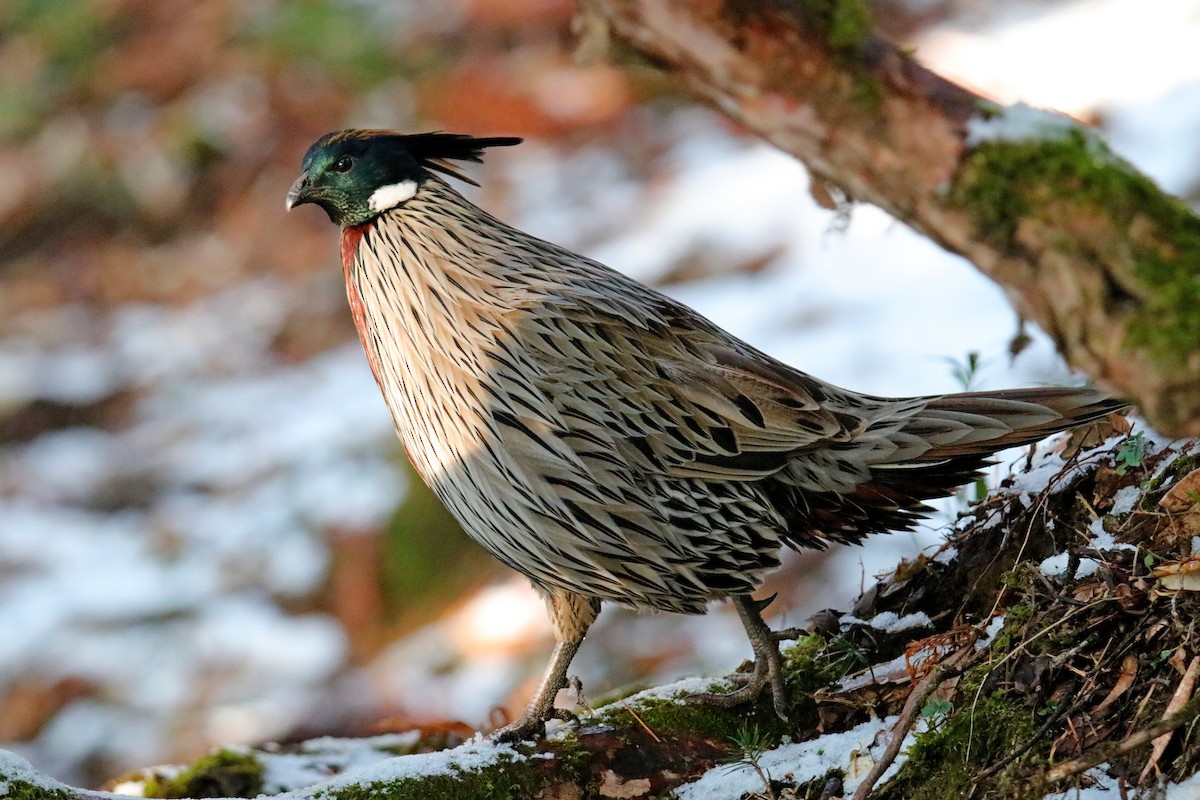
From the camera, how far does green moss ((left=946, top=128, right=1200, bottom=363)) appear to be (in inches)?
94.8

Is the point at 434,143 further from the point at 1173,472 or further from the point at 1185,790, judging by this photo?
the point at 1185,790

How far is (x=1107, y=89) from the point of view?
9.65 meters

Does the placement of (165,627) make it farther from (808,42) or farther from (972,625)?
(808,42)

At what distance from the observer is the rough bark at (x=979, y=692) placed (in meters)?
3.11

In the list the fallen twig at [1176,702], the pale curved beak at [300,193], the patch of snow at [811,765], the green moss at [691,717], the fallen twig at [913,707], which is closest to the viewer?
the fallen twig at [1176,702]

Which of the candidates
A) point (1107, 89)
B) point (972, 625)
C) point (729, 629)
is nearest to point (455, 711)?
point (729, 629)

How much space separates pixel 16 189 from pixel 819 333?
29.2 feet

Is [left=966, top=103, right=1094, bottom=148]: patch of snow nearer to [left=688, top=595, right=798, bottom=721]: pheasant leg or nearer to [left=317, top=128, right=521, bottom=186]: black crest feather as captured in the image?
[left=688, top=595, right=798, bottom=721]: pheasant leg

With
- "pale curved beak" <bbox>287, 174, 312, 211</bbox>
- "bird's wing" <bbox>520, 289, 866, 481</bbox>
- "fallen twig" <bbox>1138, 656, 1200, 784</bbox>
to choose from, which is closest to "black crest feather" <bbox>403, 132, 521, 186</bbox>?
"pale curved beak" <bbox>287, 174, 312, 211</bbox>

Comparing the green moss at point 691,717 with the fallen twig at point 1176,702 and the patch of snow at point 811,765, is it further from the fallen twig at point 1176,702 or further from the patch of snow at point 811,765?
the fallen twig at point 1176,702

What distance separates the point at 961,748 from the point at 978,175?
1.64 m

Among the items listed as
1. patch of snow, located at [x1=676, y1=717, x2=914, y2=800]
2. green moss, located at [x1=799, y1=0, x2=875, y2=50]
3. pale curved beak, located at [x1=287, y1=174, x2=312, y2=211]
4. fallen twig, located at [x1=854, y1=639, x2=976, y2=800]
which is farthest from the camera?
pale curved beak, located at [x1=287, y1=174, x2=312, y2=211]

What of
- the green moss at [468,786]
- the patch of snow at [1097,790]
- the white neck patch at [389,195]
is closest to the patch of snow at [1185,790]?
the patch of snow at [1097,790]

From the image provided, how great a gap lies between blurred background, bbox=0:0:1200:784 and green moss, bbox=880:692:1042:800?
1.82 metres
